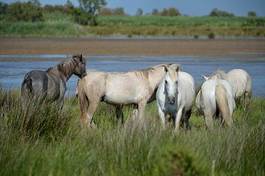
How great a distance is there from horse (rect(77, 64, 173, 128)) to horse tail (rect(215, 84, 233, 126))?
1.92m

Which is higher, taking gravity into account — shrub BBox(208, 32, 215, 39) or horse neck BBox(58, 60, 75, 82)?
horse neck BBox(58, 60, 75, 82)

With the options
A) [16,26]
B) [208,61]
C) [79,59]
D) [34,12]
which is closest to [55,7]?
[34,12]

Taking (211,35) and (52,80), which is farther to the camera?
(211,35)

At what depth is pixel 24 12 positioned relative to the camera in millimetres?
91375

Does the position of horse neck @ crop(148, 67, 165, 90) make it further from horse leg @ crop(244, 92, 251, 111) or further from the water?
the water

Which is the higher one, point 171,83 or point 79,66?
point 171,83

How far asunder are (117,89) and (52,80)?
54.0 inches

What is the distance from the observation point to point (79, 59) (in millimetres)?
15602

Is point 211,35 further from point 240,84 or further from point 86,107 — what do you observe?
point 86,107

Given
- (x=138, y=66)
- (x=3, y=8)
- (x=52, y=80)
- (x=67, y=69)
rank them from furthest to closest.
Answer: (x=3, y=8)
(x=138, y=66)
(x=67, y=69)
(x=52, y=80)

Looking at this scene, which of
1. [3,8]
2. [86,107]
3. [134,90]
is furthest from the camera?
[3,8]

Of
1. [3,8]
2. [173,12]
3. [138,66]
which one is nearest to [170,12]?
[173,12]

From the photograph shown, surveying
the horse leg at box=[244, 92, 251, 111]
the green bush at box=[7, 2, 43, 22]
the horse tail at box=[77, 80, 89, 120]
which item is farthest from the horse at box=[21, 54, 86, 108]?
the green bush at box=[7, 2, 43, 22]

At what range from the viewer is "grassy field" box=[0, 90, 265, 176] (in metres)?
7.82
